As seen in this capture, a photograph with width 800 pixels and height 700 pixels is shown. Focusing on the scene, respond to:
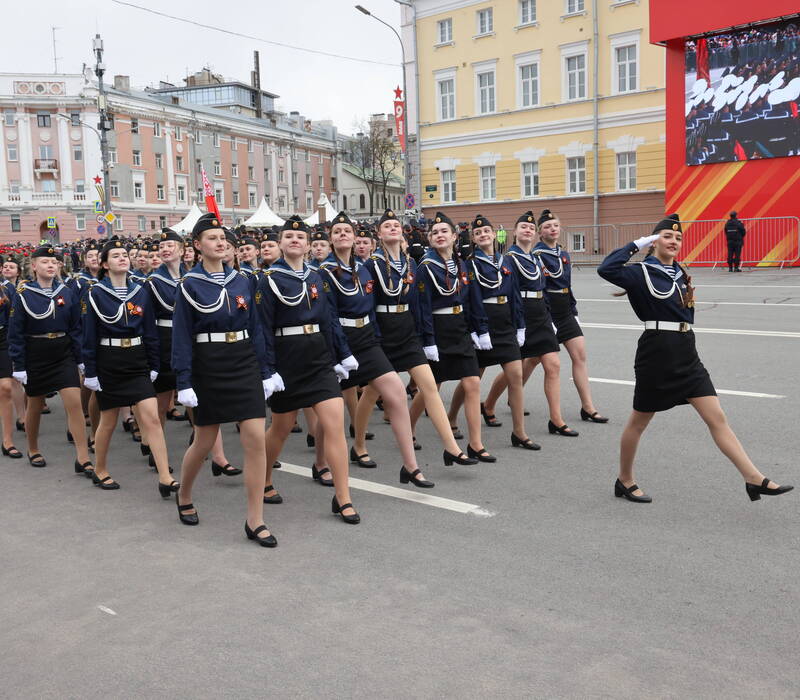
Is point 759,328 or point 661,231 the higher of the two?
point 661,231

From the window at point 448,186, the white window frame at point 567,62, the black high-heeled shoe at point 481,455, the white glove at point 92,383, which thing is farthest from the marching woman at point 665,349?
the window at point 448,186

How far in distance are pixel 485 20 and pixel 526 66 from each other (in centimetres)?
332

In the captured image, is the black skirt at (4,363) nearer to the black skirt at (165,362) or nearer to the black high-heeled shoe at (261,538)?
the black skirt at (165,362)

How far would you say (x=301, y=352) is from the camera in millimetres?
5965

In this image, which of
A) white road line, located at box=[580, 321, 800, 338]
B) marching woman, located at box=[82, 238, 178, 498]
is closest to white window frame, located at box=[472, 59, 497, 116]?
white road line, located at box=[580, 321, 800, 338]

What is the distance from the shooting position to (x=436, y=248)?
745cm

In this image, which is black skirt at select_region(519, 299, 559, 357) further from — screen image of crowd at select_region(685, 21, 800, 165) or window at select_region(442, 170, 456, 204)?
window at select_region(442, 170, 456, 204)

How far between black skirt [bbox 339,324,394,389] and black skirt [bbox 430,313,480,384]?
0.77 metres

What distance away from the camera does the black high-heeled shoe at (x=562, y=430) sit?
8047 millimetres

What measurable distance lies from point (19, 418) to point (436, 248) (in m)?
5.22

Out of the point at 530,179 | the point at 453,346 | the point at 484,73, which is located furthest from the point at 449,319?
the point at 484,73

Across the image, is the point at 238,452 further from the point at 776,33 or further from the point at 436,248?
the point at 776,33

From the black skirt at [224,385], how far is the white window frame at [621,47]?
3464 centimetres

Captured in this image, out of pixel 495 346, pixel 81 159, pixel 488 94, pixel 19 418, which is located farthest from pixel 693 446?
pixel 81 159
